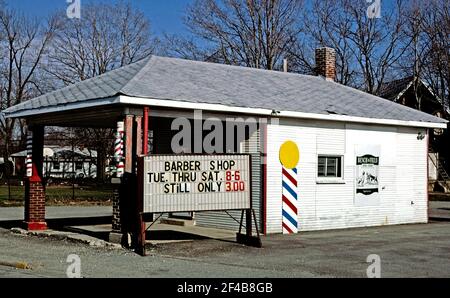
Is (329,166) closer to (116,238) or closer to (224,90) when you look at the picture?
(224,90)

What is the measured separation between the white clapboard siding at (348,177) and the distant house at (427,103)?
752 inches

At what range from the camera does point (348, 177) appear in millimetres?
18969

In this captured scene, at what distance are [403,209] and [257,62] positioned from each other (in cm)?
2367

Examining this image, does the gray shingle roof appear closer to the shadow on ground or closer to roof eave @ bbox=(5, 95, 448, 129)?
roof eave @ bbox=(5, 95, 448, 129)

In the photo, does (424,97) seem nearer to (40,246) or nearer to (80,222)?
(80,222)

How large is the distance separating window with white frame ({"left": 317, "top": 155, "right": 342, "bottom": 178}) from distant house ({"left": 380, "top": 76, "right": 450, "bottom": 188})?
71.2ft

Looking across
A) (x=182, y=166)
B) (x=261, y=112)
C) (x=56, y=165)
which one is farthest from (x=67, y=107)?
(x=56, y=165)

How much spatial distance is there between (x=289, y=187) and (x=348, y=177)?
231 cm

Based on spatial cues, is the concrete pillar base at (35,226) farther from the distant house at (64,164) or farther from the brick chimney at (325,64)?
the distant house at (64,164)

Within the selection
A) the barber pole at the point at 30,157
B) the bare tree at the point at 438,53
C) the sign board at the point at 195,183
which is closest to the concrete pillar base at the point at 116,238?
the sign board at the point at 195,183

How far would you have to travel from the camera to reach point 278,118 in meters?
17.3

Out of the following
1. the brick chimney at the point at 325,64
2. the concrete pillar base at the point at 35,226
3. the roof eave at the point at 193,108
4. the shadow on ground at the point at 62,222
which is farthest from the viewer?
the brick chimney at the point at 325,64

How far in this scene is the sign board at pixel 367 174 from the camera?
63.0 ft

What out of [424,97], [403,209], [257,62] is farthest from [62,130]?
[403,209]
